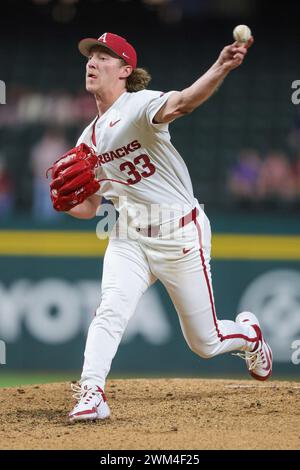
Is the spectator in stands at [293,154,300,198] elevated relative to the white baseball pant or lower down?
elevated

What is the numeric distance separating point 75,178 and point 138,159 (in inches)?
14.6

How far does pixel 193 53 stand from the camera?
11.4m

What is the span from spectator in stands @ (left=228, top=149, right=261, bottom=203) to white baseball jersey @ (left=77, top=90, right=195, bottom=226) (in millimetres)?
4342

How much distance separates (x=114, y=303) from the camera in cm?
496

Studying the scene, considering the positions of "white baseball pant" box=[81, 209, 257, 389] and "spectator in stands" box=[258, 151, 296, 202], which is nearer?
"white baseball pant" box=[81, 209, 257, 389]

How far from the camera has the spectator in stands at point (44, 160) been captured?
9.73 m

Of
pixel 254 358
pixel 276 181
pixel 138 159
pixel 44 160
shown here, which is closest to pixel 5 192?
pixel 44 160

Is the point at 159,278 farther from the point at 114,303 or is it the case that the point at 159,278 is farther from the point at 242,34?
the point at 242,34

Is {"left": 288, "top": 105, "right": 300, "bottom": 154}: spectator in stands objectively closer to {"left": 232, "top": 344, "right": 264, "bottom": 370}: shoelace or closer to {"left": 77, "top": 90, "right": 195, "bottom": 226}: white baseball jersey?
{"left": 232, "top": 344, "right": 264, "bottom": 370}: shoelace

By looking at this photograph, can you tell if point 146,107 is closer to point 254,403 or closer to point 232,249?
point 254,403

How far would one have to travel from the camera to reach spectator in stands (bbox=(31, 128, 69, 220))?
9.73 metres

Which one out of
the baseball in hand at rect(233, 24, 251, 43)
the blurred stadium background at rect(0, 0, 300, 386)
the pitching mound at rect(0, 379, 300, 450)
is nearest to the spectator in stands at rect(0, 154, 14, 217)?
the blurred stadium background at rect(0, 0, 300, 386)

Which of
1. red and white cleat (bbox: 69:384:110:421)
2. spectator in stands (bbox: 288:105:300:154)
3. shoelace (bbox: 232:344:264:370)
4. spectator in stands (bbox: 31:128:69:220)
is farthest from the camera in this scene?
spectator in stands (bbox: 288:105:300:154)

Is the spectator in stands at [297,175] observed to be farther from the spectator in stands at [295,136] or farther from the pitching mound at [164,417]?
the pitching mound at [164,417]
